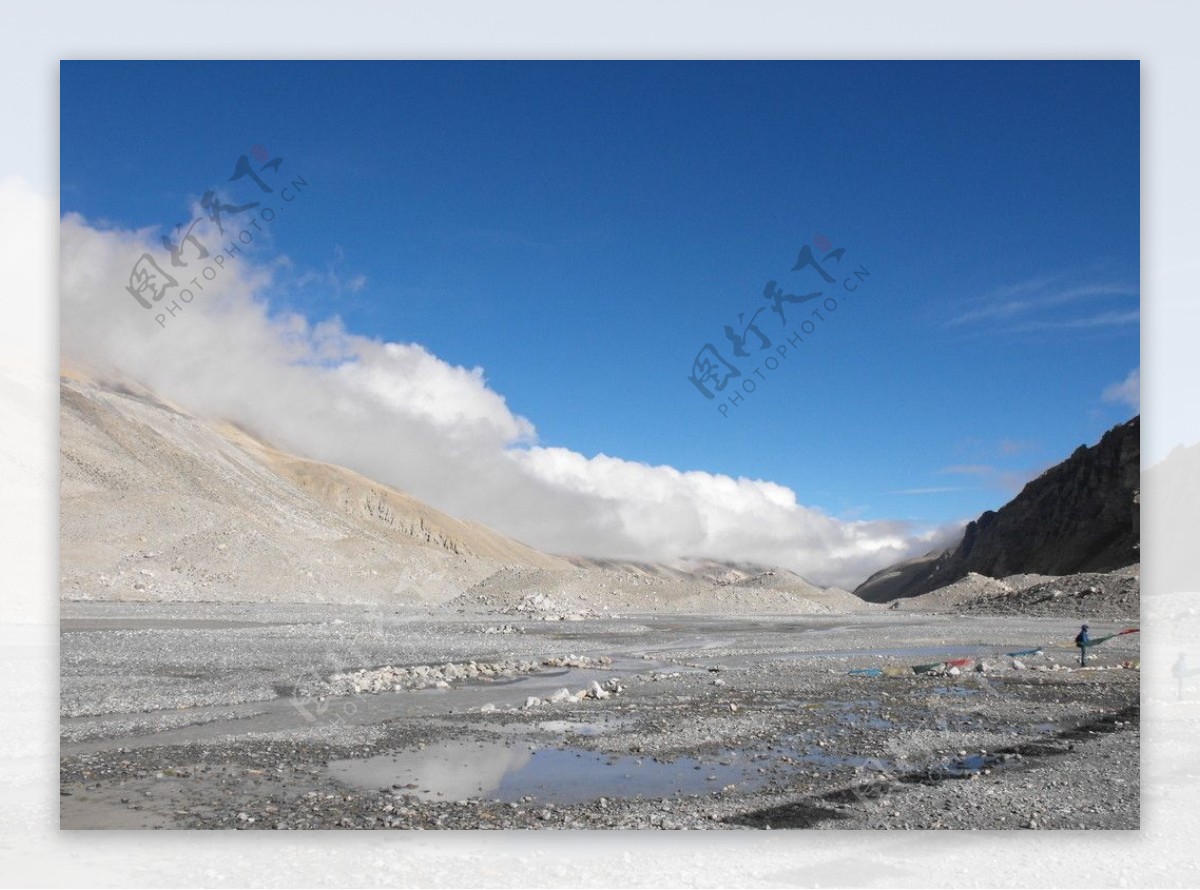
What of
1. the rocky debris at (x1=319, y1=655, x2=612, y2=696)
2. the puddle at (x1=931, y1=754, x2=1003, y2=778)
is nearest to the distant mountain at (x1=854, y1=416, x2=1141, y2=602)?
the rocky debris at (x1=319, y1=655, x2=612, y2=696)

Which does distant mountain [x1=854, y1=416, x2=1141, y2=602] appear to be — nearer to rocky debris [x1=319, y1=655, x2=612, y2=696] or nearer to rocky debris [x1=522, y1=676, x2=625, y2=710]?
rocky debris [x1=319, y1=655, x2=612, y2=696]

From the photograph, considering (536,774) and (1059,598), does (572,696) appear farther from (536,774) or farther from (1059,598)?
(1059,598)

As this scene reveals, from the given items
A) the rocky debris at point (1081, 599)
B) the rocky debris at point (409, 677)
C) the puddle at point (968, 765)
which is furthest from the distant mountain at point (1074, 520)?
the puddle at point (968, 765)

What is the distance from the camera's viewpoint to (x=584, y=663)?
25.9 metres

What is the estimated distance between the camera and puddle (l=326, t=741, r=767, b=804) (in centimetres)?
1055

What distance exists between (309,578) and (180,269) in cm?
5376

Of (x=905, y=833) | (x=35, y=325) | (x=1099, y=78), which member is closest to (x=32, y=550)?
(x=35, y=325)

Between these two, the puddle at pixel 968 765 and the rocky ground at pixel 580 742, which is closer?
the rocky ground at pixel 580 742

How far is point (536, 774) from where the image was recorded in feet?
37.6

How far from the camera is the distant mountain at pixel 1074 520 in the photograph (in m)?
116

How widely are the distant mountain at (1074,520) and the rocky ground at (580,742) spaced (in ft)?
Answer: 306

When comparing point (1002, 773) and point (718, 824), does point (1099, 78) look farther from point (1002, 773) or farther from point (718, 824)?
point (718, 824)

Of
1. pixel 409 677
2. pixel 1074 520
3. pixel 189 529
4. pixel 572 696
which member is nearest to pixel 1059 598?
pixel 572 696

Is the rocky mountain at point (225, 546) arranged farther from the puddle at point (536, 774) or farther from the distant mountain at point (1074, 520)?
the puddle at point (536, 774)
